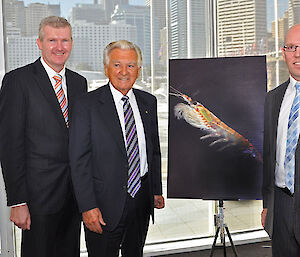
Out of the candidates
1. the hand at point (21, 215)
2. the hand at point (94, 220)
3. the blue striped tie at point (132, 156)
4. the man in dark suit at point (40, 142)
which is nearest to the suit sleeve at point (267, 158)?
the blue striped tie at point (132, 156)

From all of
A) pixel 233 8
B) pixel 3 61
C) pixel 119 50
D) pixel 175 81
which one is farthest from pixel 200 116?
pixel 3 61

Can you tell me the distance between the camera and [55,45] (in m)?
2.19

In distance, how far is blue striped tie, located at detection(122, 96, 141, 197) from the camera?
2139mm

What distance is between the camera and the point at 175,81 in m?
2.78

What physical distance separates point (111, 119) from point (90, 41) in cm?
144

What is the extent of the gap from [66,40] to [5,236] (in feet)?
6.29

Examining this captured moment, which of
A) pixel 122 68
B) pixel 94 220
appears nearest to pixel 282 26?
pixel 122 68

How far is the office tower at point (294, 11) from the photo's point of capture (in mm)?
3750

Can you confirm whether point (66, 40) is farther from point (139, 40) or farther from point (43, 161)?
point (139, 40)

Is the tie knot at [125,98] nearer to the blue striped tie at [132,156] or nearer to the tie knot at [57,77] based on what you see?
the blue striped tie at [132,156]

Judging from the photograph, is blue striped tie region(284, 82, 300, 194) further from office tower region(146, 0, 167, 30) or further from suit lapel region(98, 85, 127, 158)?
office tower region(146, 0, 167, 30)

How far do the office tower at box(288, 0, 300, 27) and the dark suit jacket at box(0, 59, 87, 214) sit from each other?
2.63 m

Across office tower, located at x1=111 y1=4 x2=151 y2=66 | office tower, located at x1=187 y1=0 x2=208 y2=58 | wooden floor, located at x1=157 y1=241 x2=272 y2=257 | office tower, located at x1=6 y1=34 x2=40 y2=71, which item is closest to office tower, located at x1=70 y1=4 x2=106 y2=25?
office tower, located at x1=111 y1=4 x2=151 y2=66

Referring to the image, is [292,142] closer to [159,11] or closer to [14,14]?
[159,11]
